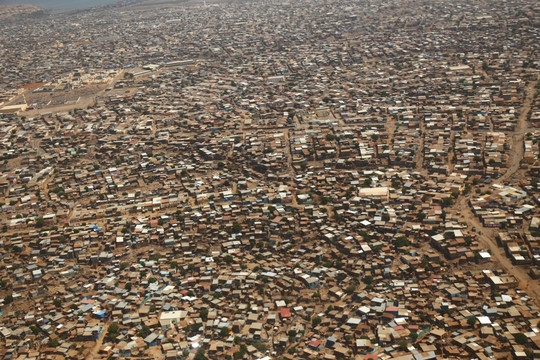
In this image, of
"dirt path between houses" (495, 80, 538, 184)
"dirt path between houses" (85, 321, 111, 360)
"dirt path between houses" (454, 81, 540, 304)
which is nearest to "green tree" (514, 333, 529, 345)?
"dirt path between houses" (454, 81, 540, 304)

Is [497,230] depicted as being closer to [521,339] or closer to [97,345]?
[521,339]

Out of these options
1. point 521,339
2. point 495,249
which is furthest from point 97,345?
point 495,249

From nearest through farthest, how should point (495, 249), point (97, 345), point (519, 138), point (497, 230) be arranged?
point (97, 345)
point (495, 249)
point (497, 230)
point (519, 138)

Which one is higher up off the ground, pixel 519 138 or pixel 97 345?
pixel 97 345

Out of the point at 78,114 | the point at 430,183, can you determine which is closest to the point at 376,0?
the point at 78,114

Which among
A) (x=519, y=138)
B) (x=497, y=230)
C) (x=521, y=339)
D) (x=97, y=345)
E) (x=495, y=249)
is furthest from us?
(x=519, y=138)

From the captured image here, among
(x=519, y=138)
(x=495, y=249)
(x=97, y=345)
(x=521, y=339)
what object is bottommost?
(x=519, y=138)

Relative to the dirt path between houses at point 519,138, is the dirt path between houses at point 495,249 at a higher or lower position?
higher

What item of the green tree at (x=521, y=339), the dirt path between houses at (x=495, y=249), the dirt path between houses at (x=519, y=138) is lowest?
the dirt path between houses at (x=519, y=138)

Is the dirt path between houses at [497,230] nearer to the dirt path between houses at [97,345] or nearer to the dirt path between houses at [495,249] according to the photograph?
the dirt path between houses at [495,249]

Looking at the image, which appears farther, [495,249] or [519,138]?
[519,138]

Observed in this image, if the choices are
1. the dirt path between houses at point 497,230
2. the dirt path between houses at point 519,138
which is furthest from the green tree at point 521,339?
the dirt path between houses at point 519,138
